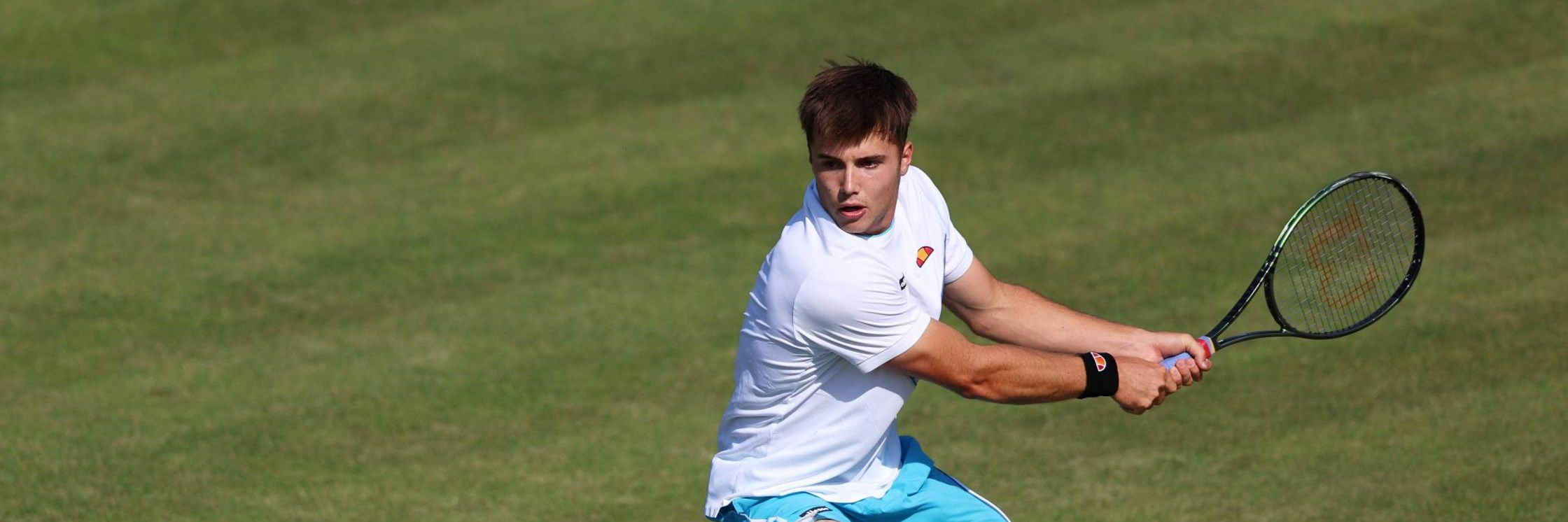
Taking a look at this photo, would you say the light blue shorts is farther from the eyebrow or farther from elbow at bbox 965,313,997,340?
the eyebrow

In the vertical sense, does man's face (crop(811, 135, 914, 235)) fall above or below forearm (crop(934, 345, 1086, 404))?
above

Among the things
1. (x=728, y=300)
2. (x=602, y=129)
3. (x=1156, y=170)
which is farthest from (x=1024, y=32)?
(x=728, y=300)

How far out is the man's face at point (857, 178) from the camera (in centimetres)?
515

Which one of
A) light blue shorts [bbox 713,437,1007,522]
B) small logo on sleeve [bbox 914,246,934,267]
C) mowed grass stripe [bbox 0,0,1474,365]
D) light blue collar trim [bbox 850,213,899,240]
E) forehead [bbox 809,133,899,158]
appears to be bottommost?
mowed grass stripe [bbox 0,0,1474,365]

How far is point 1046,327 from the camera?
20.0 feet

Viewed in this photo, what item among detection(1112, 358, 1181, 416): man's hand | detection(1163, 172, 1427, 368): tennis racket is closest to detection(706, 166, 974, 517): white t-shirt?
detection(1112, 358, 1181, 416): man's hand

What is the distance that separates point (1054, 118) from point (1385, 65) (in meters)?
2.89

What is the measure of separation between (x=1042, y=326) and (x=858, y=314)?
1.26 meters

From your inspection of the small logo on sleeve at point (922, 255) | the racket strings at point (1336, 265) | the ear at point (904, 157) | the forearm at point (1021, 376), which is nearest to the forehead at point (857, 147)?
the ear at point (904, 157)

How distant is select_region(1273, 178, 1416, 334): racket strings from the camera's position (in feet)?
23.0

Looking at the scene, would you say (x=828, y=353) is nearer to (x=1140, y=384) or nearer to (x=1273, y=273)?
(x=1140, y=384)

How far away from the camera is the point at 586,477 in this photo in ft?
26.8

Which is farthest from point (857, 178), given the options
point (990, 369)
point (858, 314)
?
point (990, 369)

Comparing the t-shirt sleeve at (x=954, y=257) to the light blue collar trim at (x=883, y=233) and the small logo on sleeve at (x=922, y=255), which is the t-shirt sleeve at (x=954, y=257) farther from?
the light blue collar trim at (x=883, y=233)
